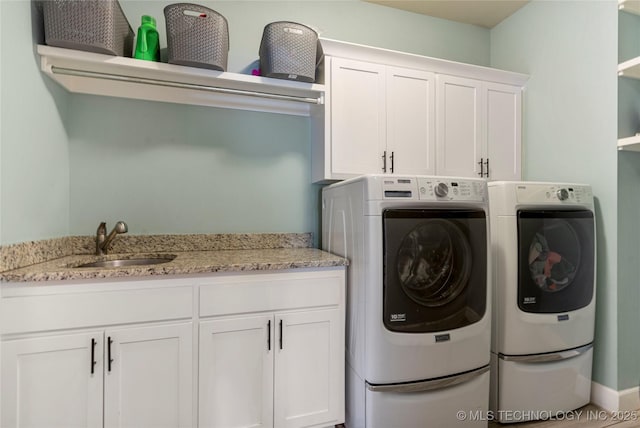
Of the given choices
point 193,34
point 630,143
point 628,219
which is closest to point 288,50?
point 193,34

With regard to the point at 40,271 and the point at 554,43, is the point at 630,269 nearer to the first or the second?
the point at 554,43

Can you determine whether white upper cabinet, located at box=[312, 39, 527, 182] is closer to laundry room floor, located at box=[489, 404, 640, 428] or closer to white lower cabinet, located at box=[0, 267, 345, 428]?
white lower cabinet, located at box=[0, 267, 345, 428]

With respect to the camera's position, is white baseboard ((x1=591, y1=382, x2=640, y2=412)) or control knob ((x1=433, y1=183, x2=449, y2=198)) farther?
white baseboard ((x1=591, y1=382, x2=640, y2=412))

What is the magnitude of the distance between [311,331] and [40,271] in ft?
3.86

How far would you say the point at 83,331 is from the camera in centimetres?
131

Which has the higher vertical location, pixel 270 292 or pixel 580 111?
pixel 580 111

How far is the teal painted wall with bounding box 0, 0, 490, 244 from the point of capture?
1521mm

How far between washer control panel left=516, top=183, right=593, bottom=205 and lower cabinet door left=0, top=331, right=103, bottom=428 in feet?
7.23

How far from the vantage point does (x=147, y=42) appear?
1.75 m

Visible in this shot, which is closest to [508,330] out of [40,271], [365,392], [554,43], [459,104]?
[365,392]

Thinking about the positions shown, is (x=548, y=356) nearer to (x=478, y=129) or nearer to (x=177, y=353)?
(x=478, y=129)

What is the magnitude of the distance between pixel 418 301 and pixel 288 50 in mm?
1533

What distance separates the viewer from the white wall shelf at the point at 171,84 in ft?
5.32

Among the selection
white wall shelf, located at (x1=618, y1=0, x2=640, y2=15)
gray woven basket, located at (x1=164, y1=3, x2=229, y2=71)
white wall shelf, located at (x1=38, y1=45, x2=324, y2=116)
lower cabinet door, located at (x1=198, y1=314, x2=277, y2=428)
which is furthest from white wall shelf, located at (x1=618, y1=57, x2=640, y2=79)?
lower cabinet door, located at (x1=198, y1=314, x2=277, y2=428)
